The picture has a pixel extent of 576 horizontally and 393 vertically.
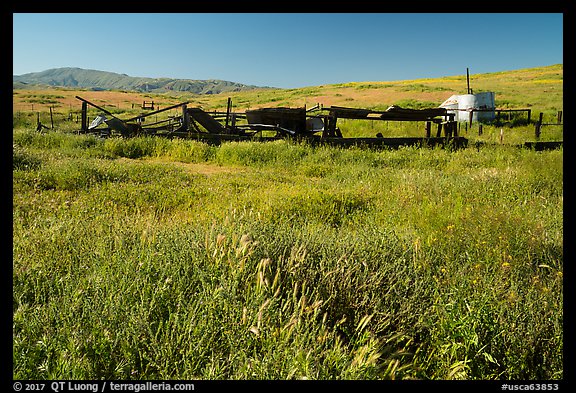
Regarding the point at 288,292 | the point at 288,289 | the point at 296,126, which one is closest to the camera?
the point at 288,292

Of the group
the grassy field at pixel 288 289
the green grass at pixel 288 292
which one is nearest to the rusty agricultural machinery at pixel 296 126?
the grassy field at pixel 288 289

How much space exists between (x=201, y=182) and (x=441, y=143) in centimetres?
1150

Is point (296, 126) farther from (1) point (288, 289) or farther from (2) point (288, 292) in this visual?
(2) point (288, 292)

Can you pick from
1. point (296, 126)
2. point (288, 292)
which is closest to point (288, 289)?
point (288, 292)

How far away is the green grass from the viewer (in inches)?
89.4

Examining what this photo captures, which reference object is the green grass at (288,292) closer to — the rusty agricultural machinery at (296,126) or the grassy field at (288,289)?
the grassy field at (288,289)

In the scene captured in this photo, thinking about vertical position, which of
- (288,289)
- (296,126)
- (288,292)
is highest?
(296,126)

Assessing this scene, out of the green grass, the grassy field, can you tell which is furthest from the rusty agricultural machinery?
the green grass

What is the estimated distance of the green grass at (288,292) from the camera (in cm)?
227

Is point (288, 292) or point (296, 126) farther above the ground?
point (296, 126)

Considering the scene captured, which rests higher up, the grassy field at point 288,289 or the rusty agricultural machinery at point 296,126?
the rusty agricultural machinery at point 296,126

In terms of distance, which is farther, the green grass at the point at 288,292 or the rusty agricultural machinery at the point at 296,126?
the rusty agricultural machinery at the point at 296,126

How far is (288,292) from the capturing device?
2.69m
